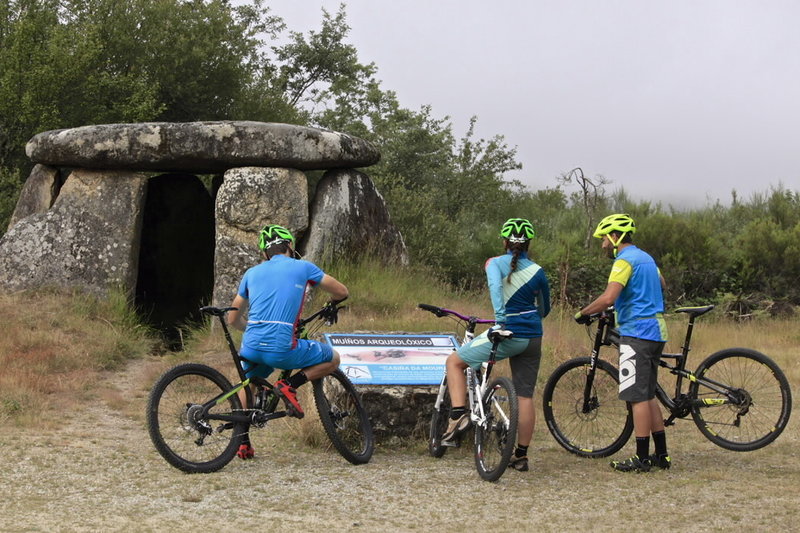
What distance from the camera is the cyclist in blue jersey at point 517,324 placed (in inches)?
254

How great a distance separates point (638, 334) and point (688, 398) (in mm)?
786

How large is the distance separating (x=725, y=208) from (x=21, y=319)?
44.3ft

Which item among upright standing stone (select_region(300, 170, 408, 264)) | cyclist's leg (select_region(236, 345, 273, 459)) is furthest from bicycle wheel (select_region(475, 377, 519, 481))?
upright standing stone (select_region(300, 170, 408, 264))

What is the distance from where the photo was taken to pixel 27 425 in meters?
8.01

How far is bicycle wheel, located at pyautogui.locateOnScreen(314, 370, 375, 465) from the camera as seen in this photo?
6652 mm

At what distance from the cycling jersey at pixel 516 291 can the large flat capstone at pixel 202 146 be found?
6929 mm

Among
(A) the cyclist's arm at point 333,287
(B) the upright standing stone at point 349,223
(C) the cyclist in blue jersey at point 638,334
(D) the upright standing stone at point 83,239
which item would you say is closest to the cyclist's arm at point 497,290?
(C) the cyclist in blue jersey at point 638,334

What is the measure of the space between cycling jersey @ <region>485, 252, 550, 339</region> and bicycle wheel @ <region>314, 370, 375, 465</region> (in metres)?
1.15

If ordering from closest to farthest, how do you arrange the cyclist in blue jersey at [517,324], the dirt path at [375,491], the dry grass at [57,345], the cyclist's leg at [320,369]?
the dirt path at [375,491], the cyclist in blue jersey at [517,324], the cyclist's leg at [320,369], the dry grass at [57,345]

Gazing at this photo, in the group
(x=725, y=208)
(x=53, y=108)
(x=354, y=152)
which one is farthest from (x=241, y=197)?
(x=725, y=208)

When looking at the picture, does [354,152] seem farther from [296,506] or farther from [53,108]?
[296,506]

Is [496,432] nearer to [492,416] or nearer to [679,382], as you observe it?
[492,416]

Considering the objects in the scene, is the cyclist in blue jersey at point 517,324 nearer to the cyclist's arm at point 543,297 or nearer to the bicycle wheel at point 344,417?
the cyclist's arm at point 543,297

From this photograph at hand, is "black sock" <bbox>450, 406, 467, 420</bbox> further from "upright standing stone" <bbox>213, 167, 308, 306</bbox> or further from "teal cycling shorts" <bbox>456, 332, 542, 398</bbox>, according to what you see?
"upright standing stone" <bbox>213, 167, 308, 306</bbox>
